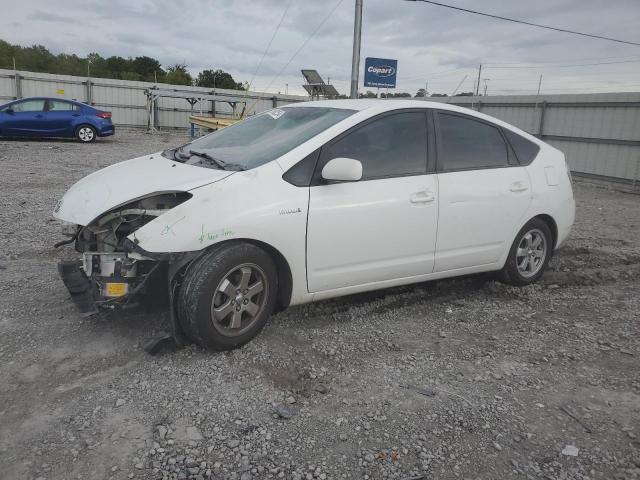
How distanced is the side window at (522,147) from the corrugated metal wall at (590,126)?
30.9 ft

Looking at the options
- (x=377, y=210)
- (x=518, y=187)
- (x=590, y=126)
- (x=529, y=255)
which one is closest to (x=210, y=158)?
(x=377, y=210)

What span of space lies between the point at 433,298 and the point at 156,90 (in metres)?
24.1

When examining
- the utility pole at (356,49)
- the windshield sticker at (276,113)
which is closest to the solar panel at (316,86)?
the utility pole at (356,49)

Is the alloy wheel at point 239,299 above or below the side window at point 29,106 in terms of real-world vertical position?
below

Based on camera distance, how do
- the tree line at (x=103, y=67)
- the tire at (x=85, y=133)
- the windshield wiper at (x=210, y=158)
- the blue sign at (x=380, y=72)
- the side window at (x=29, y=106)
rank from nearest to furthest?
the windshield wiper at (x=210, y=158), the side window at (x=29, y=106), the tire at (x=85, y=133), the blue sign at (x=380, y=72), the tree line at (x=103, y=67)

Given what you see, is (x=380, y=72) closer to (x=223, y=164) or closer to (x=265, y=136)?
(x=265, y=136)

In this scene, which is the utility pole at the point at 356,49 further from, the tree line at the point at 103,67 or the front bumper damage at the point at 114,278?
the tree line at the point at 103,67

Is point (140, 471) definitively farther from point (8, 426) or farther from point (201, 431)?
point (8, 426)

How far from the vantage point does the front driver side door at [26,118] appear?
1744cm

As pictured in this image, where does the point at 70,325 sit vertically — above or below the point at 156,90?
below

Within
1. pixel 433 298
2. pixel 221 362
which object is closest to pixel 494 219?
pixel 433 298

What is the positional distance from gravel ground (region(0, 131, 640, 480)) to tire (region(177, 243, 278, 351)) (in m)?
0.16

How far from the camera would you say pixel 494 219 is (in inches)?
181

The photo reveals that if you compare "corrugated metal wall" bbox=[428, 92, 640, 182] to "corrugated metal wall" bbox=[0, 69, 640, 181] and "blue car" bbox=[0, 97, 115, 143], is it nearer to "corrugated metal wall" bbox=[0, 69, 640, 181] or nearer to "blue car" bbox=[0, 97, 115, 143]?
"corrugated metal wall" bbox=[0, 69, 640, 181]
